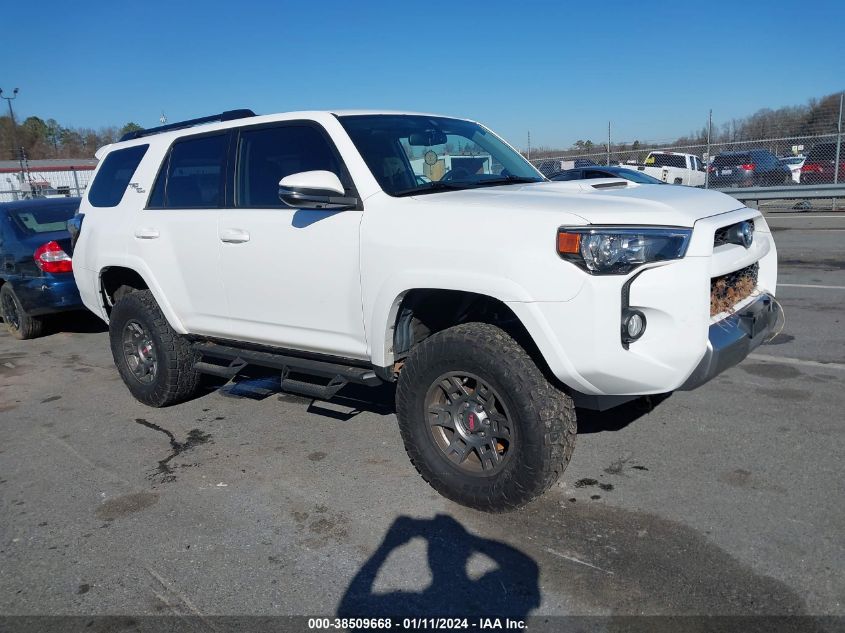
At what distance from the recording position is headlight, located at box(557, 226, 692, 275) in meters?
2.93

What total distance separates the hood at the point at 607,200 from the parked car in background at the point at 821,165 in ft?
56.3

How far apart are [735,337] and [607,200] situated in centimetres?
88

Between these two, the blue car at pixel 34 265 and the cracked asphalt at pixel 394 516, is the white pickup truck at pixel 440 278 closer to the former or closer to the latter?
the cracked asphalt at pixel 394 516

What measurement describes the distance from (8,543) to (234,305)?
5.91ft

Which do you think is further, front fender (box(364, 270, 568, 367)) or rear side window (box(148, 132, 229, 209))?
rear side window (box(148, 132, 229, 209))

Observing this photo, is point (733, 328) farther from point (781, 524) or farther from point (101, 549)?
point (101, 549)

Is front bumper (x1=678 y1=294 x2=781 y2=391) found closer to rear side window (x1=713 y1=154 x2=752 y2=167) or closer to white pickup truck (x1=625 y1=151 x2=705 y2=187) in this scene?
rear side window (x1=713 y1=154 x2=752 y2=167)

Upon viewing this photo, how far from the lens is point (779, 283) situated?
888 cm

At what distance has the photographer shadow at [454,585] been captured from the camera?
9.02ft

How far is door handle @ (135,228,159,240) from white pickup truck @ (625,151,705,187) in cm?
1848

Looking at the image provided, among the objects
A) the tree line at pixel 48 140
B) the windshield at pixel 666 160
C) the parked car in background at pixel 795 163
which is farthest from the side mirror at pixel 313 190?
the tree line at pixel 48 140

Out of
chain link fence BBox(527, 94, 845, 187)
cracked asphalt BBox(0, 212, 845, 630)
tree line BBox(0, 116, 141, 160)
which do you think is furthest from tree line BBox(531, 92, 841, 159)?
tree line BBox(0, 116, 141, 160)

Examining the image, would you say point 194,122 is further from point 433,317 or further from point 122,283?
point 433,317

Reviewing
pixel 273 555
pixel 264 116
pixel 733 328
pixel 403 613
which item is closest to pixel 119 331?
pixel 264 116
